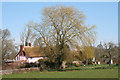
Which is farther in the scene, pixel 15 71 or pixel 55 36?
pixel 55 36

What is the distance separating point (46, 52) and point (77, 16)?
8.80 m

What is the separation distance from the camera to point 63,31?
122ft

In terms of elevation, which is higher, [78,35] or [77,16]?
[77,16]

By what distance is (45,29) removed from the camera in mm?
37031

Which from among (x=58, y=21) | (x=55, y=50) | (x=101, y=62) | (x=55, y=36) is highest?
(x=58, y=21)

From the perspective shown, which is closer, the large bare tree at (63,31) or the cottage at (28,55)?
the large bare tree at (63,31)

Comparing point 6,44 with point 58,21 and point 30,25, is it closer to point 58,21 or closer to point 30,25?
point 30,25

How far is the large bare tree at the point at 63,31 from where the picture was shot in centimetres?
3672

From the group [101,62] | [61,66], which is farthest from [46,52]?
[101,62]

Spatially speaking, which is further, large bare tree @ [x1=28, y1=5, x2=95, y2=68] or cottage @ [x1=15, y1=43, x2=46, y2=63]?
cottage @ [x1=15, y1=43, x2=46, y2=63]

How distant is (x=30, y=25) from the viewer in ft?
125

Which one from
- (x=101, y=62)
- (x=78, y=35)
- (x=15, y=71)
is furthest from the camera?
(x=101, y=62)

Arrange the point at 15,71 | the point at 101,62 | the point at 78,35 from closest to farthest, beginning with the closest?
the point at 15,71, the point at 78,35, the point at 101,62

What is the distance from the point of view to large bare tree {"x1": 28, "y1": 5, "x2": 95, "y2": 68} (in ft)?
120
